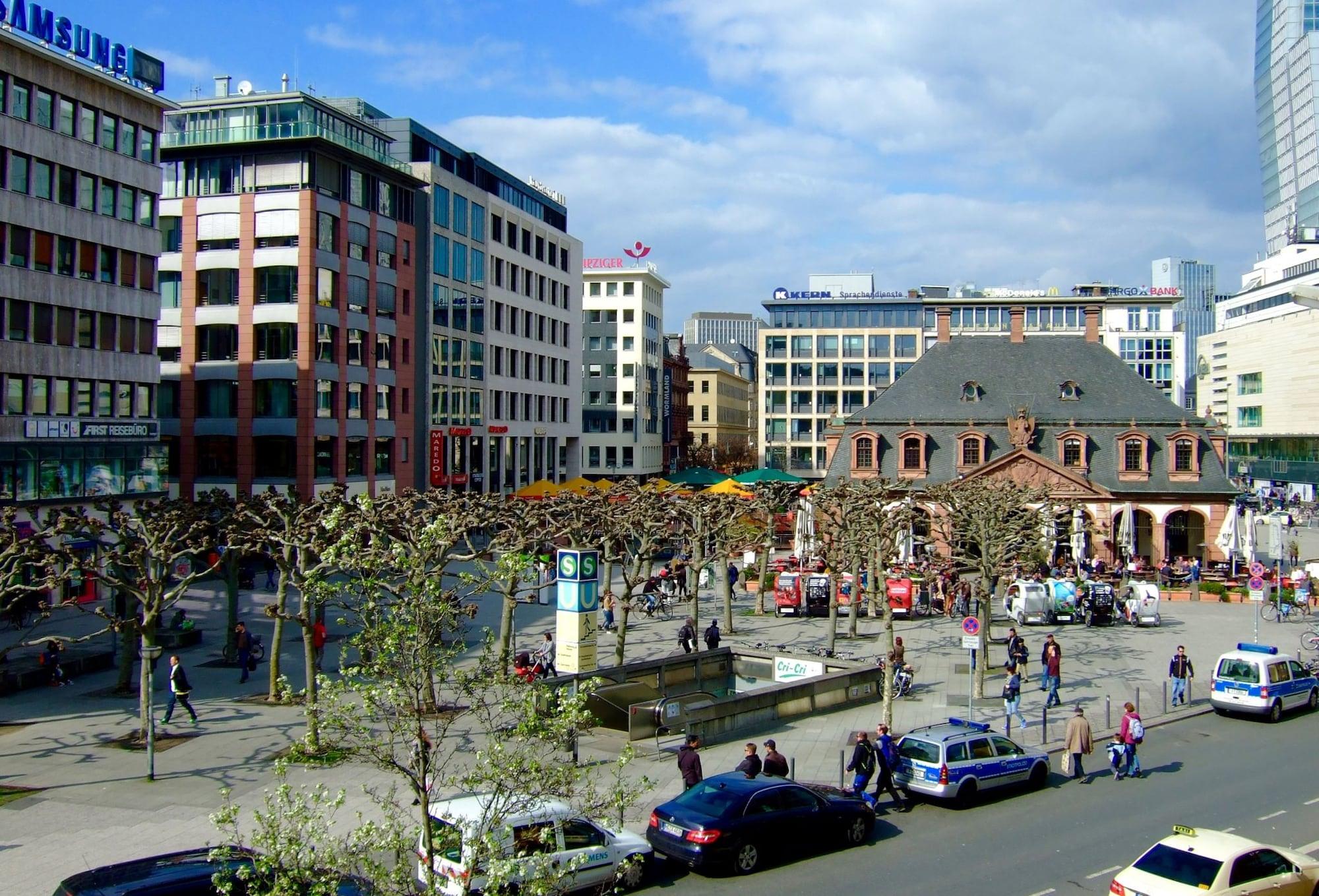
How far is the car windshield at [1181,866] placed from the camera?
14.7m

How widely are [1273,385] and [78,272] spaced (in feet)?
399

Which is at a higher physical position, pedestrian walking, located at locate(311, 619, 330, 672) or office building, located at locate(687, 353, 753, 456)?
office building, located at locate(687, 353, 753, 456)

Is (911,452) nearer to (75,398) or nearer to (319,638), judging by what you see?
(319,638)

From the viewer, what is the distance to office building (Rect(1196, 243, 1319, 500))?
11856 centimetres

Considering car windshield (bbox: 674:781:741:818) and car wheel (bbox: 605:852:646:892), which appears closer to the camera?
car wheel (bbox: 605:852:646:892)

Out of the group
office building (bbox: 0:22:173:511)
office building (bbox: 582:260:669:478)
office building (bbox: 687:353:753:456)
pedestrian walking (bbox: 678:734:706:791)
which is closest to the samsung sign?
office building (bbox: 0:22:173:511)

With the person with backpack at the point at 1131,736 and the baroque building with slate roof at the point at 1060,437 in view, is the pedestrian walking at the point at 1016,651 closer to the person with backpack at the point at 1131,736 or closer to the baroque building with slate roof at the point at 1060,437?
the person with backpack at the point at 1131,736

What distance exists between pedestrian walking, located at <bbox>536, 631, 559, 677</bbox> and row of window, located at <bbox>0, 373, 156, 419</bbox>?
958 inches

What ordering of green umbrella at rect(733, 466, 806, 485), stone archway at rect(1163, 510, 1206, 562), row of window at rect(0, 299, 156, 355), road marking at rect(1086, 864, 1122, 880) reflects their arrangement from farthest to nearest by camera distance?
green umbrella at rect(733, 466, 806, 485), stone archway at rect(1163, 510, 1206, 562), row of window at rect(0, 299, 156, 355), road marking at rect(1086, 864, 1122, 880)

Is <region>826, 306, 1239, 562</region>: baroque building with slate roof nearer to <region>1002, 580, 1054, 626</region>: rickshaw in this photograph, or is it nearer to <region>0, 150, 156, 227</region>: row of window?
<region>1002, 580, 1054, 626</region>: rickshaw

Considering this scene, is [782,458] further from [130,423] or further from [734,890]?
[734,890]

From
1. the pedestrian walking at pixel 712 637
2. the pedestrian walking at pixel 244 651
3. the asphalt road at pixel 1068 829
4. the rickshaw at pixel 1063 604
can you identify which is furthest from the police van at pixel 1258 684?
the pedestrian walking at pixel 244 651

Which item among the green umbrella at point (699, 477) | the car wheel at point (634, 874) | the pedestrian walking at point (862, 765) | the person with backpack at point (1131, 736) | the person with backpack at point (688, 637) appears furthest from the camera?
the green umbrella at point (699, 477)

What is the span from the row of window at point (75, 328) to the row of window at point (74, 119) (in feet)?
23.0
